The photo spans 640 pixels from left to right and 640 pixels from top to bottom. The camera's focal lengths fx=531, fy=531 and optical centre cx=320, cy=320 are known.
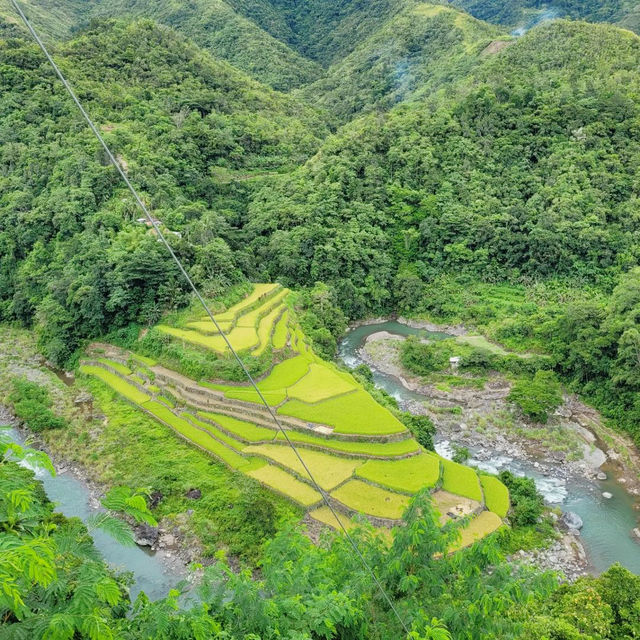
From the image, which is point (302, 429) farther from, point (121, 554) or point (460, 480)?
point (121, 554)

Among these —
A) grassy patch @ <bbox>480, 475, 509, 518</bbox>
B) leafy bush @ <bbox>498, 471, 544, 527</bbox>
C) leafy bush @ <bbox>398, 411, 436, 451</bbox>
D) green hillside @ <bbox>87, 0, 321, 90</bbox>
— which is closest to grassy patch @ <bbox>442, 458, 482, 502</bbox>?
grassy patch @ <bbox>480, 475, 509, 518</bbox>

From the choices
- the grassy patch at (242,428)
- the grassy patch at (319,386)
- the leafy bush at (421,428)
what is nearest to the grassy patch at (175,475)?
the grassy patch at (242,428)

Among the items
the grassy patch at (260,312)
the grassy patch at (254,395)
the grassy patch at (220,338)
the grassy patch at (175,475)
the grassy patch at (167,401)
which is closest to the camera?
the grassy patch at (175,475)

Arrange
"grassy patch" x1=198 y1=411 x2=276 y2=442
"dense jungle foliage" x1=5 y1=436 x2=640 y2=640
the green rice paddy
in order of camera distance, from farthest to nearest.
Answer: the green rice paddy
"grassy patch" x1=198 y1=411 x2=276 y2=442
"dense jungle foliage" x1=5 y1=436 x2=640 y2=640

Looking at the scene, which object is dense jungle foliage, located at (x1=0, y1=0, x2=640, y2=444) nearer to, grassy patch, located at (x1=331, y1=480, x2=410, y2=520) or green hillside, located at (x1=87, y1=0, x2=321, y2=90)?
grassy patch, located at (x1=331, y1=480, x2=410, y2=520)

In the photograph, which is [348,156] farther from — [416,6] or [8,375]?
[416,6]

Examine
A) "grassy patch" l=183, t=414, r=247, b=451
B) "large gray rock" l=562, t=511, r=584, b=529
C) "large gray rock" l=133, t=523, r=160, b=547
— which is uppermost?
"large gray rock" l=562, t=511, r=584, b=529

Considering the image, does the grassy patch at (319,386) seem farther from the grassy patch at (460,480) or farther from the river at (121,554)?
the river at (121,554)
